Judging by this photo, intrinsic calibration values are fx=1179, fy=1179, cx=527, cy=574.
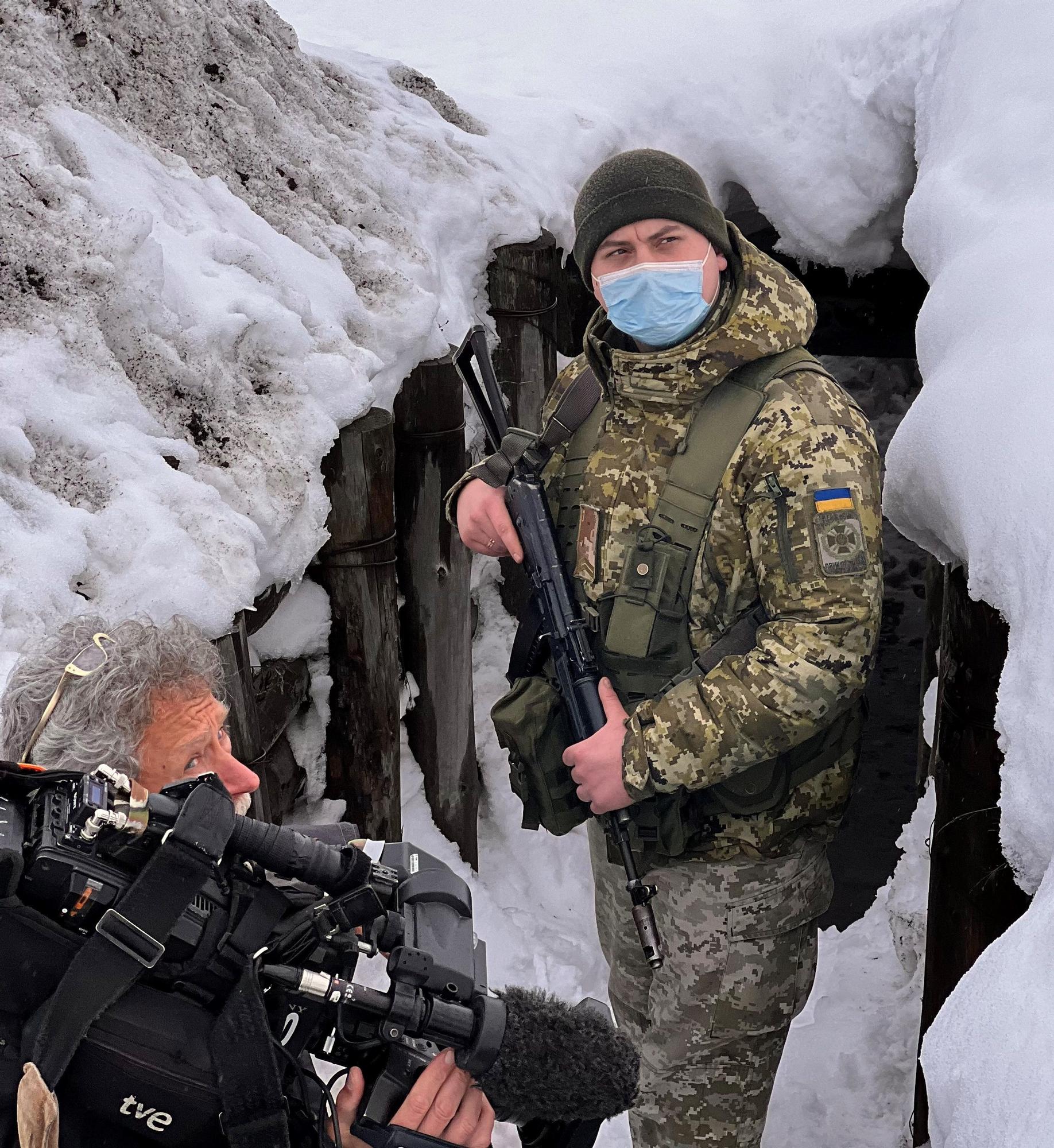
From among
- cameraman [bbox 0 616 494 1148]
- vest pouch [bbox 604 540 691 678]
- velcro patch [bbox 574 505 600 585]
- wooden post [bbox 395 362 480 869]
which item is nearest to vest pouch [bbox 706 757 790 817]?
vest pouch [bbox 604 540 691 678]

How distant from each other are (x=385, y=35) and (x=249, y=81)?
9.63ft

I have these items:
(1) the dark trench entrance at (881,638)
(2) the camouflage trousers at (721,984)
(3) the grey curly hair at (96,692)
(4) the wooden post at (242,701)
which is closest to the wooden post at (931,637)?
(1) the dark trench entrance at (881,638)

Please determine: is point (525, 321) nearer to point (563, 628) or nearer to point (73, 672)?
point (563, 628)

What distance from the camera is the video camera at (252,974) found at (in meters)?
1.40

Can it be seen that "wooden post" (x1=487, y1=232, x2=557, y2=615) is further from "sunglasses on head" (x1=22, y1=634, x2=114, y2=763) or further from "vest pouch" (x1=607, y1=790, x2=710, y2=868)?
"sunglasses on head" (x1=22, y1=634, x2=114, y2=763)

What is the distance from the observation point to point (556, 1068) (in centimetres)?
157

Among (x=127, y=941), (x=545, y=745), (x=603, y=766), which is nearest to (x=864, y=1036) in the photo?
(x=545, y=745)

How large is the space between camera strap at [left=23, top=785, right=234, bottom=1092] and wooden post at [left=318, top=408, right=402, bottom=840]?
1.93 metres

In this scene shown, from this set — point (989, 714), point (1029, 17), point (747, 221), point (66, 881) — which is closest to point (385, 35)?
point (747, 221)

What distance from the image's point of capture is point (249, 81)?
154 inches

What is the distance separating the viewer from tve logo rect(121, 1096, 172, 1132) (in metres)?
1.44

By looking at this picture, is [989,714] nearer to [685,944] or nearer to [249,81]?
[685,944]

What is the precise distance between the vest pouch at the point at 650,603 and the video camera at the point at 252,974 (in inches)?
34.4

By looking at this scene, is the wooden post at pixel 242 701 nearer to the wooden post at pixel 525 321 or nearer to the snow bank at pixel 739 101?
the wooden post at pixel 525 321
